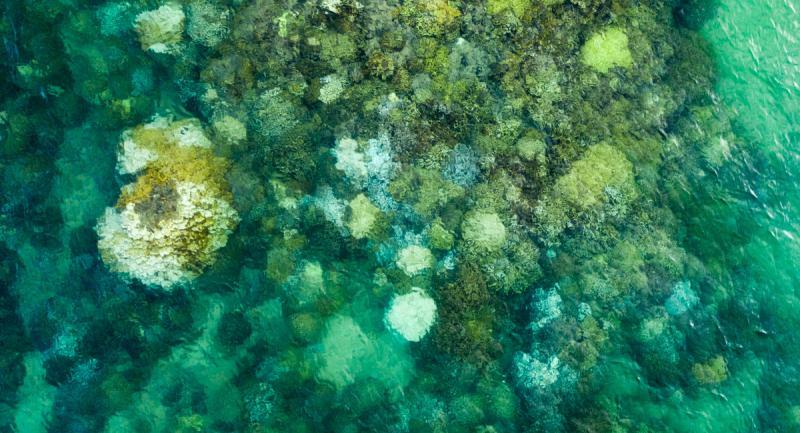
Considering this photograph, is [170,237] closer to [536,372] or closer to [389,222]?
[389,222]

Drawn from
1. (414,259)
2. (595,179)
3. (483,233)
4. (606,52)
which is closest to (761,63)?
(606,52)

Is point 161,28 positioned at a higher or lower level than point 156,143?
higher

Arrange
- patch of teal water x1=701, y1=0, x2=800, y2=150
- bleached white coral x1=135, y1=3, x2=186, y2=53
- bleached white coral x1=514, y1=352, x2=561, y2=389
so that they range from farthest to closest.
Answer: patch of teal water x1=701, y1=0, x2=800, y2=150 < bleached white coral x1=135, y1=3, x2=186, y2=53 < bleached white coral x1=514, y1=352, x2=561, y2=389

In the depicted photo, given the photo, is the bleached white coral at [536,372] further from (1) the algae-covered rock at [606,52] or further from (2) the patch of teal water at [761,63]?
(2) the patch of teal water at [761,63]

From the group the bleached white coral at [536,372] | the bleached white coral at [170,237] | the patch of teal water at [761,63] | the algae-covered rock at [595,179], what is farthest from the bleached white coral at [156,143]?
the patch of teal water at [761,63]

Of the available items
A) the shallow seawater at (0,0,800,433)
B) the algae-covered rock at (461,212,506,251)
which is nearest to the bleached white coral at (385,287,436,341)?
the shallow seawater at (0,0,800,433)

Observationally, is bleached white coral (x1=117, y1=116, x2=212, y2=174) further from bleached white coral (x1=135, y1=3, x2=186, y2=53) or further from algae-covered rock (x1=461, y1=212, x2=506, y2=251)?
algae-covered rock (x1=461, y1=212, x2=506, y2=251)

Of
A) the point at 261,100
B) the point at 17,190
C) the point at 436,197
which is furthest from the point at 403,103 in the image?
the point at 17,190
